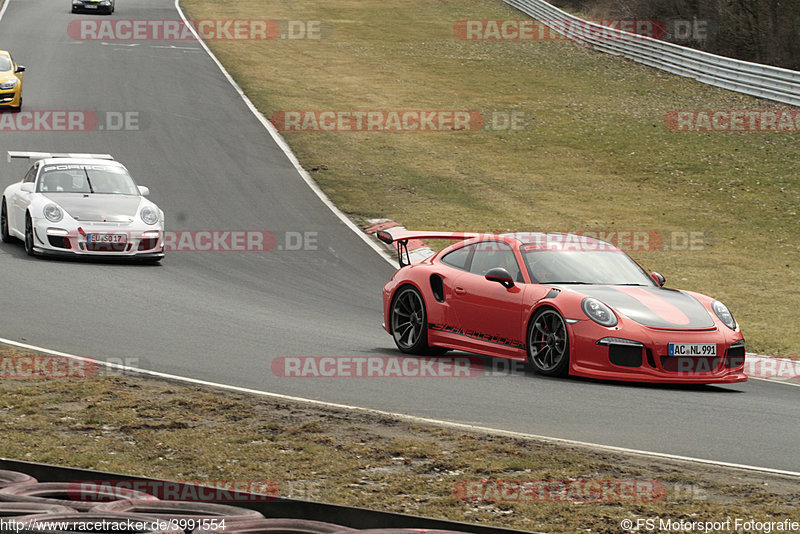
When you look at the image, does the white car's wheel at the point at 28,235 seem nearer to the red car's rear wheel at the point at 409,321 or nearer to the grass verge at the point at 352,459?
the red car's rear wheel at the point at 409,321

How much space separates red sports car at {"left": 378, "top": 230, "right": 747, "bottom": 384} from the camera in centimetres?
1004

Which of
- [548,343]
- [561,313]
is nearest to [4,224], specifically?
[548,343]

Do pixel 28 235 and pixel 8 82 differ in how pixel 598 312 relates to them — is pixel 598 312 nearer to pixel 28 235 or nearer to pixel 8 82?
pixel 28 235

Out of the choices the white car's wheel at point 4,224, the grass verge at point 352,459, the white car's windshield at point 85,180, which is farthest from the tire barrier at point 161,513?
the white car's wheel at point 4,224

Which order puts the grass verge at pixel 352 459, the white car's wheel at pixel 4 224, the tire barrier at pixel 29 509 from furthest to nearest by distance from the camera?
the white car's wheel at pixel 4 224 < the grass verge at pixel 352 459 < the tire barrier at pixel 29 509

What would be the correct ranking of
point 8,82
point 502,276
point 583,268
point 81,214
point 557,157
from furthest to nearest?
point 557,157 < point 8,82 < point 81,214 < point 583,268 < point 502,276

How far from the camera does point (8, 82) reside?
29094mm

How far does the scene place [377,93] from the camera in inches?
1457

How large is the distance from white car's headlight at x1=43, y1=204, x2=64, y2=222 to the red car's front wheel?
8.77m

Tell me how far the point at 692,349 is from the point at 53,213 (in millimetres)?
10218

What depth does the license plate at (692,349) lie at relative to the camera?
10.0 metres

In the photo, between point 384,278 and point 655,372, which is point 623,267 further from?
point 384,278

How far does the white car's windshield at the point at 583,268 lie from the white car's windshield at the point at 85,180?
8.91 metres

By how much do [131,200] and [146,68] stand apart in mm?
23006
